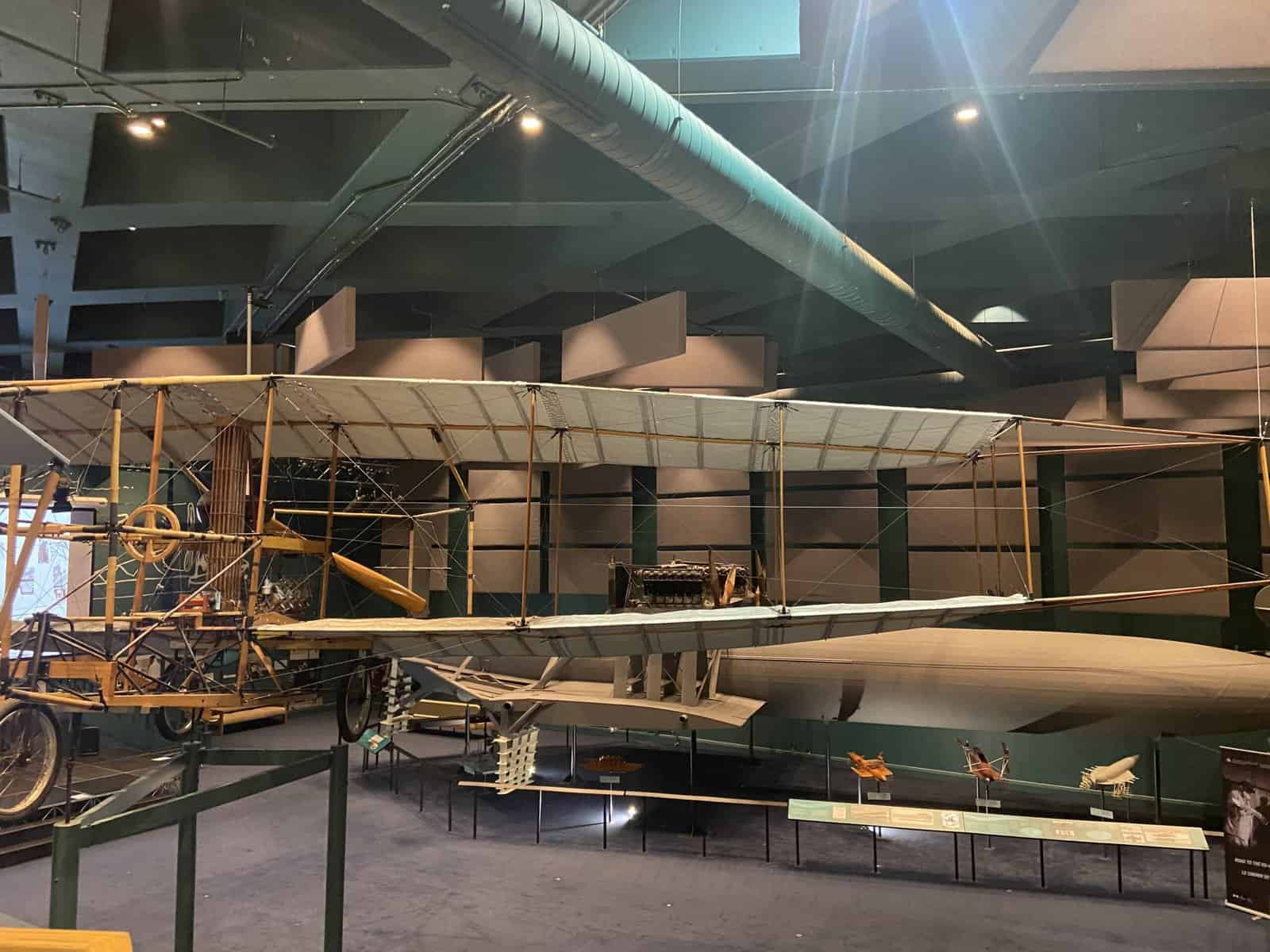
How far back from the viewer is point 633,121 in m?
5.35

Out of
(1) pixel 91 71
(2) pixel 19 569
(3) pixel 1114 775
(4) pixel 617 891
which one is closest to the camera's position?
(2) pixel 19 569

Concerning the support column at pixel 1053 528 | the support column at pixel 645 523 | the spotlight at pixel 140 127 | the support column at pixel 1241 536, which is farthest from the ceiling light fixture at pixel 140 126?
Answer: the support column at pixel 1241 536

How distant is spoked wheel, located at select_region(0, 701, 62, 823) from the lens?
27.0ft

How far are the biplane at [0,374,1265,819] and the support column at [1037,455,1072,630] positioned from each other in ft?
6.82

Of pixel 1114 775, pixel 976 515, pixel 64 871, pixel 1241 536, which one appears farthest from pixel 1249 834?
pixel 64 871

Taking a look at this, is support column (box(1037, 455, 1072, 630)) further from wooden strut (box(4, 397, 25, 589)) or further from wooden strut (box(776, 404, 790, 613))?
wooden strut (box(4, 397, 25, 589))

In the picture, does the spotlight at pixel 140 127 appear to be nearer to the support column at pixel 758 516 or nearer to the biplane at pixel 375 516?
the biplane at pixel 375 516

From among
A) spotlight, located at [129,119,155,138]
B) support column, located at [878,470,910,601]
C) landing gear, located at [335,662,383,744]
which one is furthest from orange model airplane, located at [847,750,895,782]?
spotlight, located at [129,119,155,138]

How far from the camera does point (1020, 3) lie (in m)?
4.86

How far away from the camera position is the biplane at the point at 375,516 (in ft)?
18.4

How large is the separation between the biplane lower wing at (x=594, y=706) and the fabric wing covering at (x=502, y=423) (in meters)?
2.75

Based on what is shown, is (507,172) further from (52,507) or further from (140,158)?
(52,507)

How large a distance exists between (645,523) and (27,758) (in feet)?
30.1

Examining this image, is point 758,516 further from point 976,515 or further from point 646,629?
point 646,629
